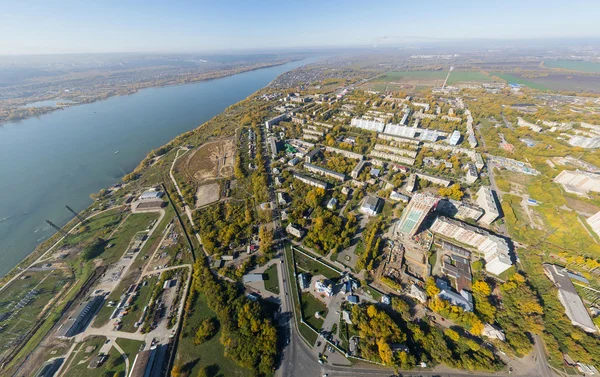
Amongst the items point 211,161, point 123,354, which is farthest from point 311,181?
point 123,354

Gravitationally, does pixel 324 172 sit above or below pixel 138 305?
above

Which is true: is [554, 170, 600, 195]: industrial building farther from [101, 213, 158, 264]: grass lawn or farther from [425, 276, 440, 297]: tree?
[101, 213, 158, 264]: grass lawn

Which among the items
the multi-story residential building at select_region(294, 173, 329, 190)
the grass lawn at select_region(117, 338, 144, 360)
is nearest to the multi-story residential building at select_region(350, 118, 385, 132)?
the multi-story residential building at select_region(294, 173, 329, 190)

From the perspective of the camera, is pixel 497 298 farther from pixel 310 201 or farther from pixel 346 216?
pixel 310 201

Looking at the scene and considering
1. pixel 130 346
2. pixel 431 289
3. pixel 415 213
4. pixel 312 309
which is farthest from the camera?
pixel 415 213

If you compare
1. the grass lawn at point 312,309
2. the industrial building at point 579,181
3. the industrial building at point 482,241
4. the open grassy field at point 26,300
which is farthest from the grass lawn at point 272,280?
the industrial building at point 579,181

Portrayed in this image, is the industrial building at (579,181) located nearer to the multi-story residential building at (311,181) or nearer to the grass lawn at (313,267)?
the multi-story residential building at (311,181)

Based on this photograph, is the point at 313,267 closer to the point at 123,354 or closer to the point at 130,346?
the point at 130,346
